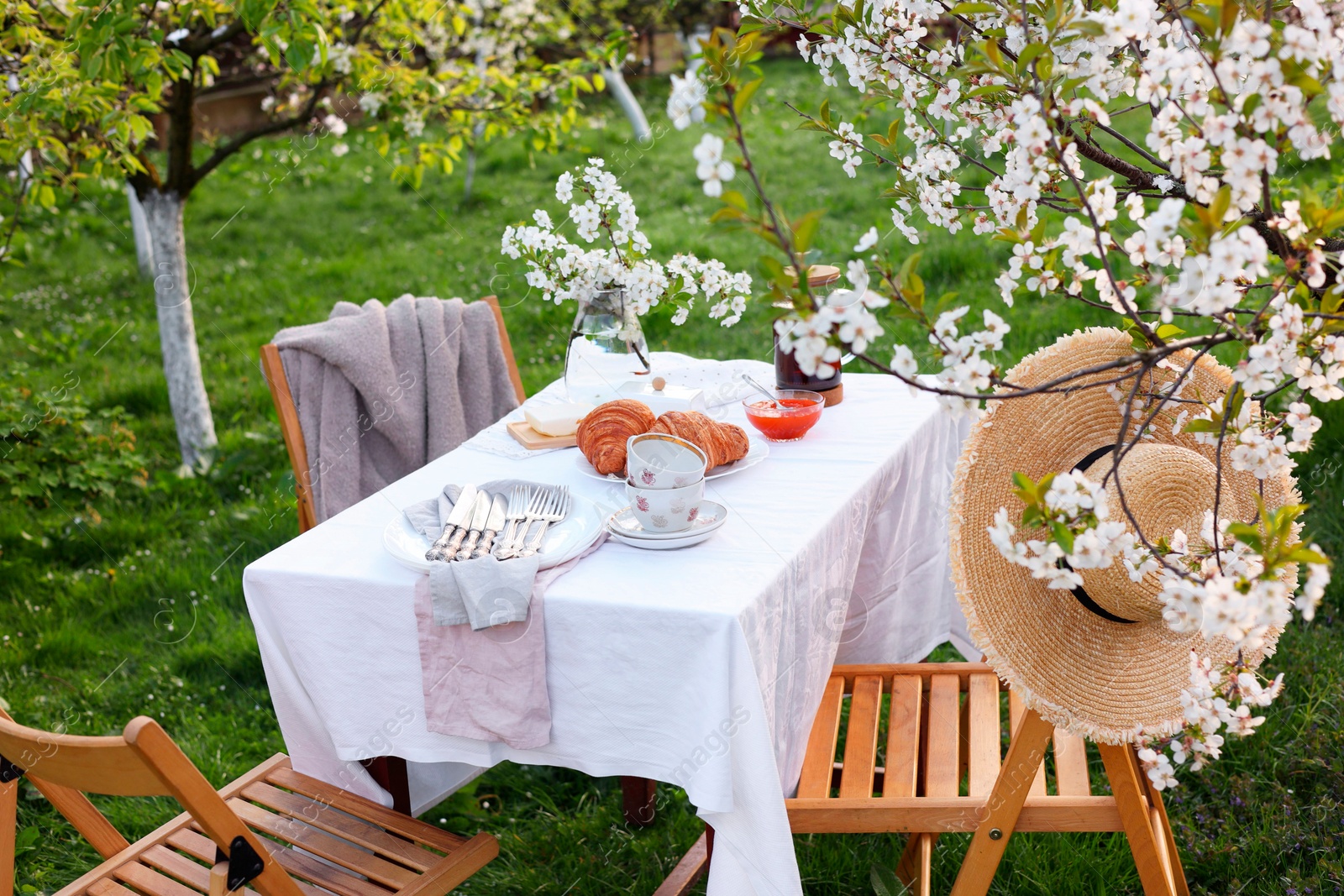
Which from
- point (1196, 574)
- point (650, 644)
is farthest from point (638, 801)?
point (1196, 574)

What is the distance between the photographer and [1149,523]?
5.51 ft

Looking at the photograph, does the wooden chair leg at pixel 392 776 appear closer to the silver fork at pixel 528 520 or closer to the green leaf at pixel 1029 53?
the silver fork at pixel 528 520

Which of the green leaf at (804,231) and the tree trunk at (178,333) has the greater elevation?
the green leaf at (804,231)

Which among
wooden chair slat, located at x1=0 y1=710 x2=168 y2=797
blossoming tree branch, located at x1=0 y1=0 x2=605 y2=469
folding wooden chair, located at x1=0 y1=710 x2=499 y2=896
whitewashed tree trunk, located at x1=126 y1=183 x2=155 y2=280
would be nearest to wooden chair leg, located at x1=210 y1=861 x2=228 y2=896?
folding wooden chair, located at x1=0 y1=710 x2=499 y2=896

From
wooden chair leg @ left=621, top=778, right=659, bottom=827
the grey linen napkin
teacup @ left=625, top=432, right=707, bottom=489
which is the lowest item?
wooden chair leg @ left=621, top=778, right=659, bottom=827

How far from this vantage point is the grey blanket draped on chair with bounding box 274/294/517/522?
301cm

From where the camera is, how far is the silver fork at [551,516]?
72.8 inches

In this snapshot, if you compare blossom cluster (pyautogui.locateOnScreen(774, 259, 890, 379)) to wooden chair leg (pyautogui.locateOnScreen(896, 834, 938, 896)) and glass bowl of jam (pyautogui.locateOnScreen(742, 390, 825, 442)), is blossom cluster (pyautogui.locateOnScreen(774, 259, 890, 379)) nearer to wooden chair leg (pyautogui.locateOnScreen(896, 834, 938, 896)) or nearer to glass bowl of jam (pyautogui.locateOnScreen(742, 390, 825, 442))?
glass bowl of jam (pyautogui.locateOnScreen(742, 390, 825, 442))

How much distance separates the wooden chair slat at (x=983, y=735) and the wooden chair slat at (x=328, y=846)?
→ 39.3 inches

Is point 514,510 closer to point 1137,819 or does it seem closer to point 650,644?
point 650,644

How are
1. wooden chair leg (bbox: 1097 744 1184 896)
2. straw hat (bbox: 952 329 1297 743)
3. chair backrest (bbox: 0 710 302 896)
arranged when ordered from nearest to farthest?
1. chair backrest (bbox: 0 710 302 896)
2. straw hat (bbox: 952 329 1297 743)
3. wooden chair leg (bbox: 1097 744 1184 896)


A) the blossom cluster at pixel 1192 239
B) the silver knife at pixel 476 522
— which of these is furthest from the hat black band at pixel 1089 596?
the silver knife at pixel 476 522

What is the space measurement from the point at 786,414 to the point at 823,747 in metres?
0.68

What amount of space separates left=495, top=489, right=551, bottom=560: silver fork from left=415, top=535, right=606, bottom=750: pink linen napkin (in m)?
0.07
